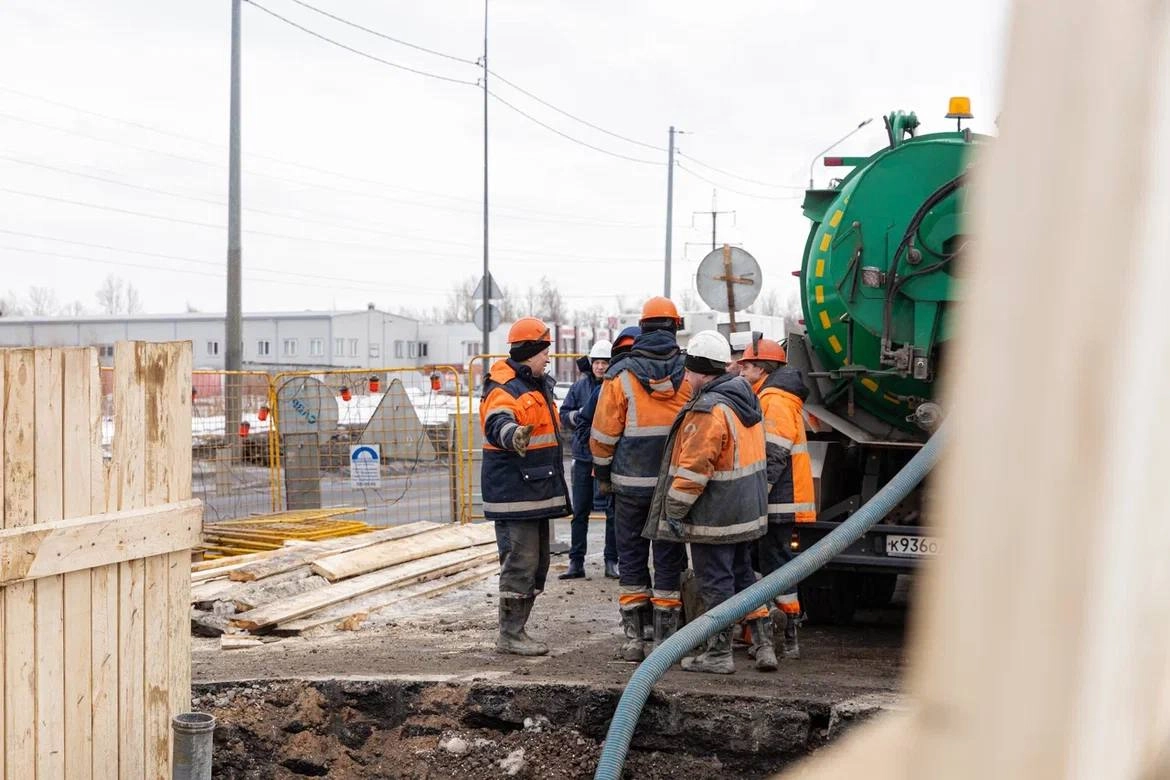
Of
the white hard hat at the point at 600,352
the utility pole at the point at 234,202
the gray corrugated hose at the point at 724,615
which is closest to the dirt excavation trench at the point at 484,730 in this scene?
the gray corrugated hose at the point at 724,615

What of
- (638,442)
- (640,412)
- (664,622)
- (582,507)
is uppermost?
(640,412)

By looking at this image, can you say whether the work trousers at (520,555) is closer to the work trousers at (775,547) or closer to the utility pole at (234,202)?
the work trousers at (775,547)

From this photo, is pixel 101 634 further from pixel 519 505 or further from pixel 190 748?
pixel 519 505

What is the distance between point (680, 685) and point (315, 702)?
1.91 metres

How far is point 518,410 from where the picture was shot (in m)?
7.48

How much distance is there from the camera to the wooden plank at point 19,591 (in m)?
4.21

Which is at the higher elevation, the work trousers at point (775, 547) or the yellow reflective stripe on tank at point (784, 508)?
the yellow reflective stripe on tank at point (784, 508)

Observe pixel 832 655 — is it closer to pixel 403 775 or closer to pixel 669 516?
pixel 669 516

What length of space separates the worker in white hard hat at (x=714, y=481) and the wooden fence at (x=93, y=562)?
9.28 ft

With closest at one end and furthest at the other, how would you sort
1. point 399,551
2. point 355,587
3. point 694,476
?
point 694,476
point 355,587
point 399,551

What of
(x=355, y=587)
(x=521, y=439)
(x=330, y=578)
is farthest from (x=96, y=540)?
(x=330, y=578)

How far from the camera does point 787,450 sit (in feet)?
24.8

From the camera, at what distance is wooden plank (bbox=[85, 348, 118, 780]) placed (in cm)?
456

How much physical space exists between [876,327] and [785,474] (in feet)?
3.52
